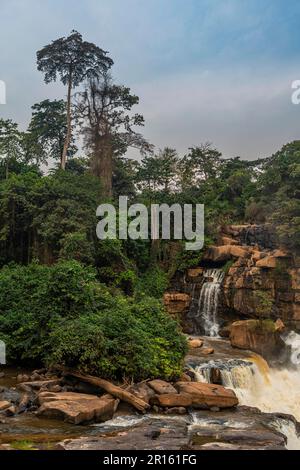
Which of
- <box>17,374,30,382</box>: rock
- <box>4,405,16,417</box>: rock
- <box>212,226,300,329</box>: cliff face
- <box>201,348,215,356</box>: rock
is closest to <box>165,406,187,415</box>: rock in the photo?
<box>4,405,16,417</box>: rock

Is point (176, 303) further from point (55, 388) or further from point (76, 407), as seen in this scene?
point (76, 407)

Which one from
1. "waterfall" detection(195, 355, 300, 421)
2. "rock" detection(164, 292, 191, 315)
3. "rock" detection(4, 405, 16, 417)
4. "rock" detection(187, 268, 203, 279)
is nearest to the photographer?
"rock" detection(4, 405, 16, 417)

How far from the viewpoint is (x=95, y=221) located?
20.6 meters

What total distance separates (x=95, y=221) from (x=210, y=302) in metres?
6.68

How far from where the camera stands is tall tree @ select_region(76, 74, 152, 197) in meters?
25.7

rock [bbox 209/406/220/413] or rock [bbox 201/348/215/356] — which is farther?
rock [bbox 201/348/215/356]

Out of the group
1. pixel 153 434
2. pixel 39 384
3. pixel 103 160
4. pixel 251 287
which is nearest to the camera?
pixel 153 434

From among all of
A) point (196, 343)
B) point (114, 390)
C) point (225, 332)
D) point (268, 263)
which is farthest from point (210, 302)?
point (114, 390)

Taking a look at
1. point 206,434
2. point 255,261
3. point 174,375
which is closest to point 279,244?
point 255,261

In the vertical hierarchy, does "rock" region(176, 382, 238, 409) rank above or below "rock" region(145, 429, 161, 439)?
Result: below

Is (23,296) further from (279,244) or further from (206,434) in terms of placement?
(279,244)

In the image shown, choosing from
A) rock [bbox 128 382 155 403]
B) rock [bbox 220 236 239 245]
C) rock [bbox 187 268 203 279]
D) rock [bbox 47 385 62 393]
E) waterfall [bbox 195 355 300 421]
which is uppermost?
rock [bbox 220 236 239 245]

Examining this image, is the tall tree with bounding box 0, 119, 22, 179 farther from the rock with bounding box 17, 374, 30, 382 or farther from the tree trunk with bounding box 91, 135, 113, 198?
the rock with bounding box 17, 374, 30, 382

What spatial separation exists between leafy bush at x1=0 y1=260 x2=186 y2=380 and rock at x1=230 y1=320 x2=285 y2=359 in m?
4.42
